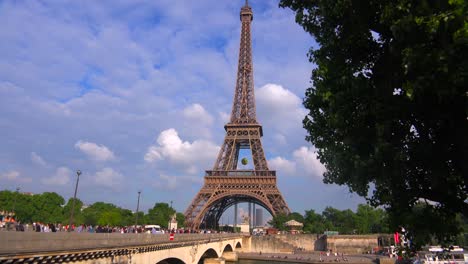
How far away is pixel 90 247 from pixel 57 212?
249 feet

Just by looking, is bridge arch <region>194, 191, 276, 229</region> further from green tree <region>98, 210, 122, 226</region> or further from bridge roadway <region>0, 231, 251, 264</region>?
bridge roadway <region>0, 231, 251, 264</region>

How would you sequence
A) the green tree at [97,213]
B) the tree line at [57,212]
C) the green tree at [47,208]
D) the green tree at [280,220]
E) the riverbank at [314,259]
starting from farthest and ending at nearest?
the green tree at [97,213] → the green tree at [47,208] → the tree line at [57,212] → the green tree at [280,220] → the riverbank at [314,259]

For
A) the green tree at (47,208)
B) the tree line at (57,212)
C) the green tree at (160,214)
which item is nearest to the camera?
the tree line at (57,212)

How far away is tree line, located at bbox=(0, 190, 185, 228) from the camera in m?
77.5

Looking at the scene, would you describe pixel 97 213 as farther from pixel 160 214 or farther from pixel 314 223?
pixel 314 223

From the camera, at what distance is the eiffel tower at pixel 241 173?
71.0 metres

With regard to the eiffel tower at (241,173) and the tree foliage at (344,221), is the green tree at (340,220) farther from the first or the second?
the eiffel tower at (241,173)

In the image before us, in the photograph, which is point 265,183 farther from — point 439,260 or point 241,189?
point 439,260

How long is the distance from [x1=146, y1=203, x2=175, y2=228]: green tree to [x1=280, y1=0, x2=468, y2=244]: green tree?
83972mm

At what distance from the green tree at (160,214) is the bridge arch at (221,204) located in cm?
1424

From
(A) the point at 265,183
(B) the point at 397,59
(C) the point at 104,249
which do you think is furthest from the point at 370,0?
(A) the point at 265,183

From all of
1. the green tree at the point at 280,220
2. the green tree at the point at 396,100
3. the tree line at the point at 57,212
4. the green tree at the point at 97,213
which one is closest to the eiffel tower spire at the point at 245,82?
the green tree at the point at 280,220

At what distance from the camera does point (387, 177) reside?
910cm

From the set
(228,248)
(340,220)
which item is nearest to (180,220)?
(340,220)
